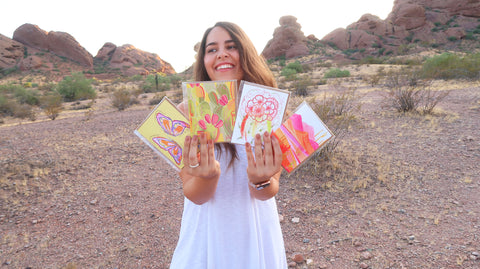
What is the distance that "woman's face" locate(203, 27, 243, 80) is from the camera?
131 cm

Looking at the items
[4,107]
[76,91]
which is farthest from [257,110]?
[76,91]

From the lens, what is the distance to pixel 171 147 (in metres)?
1.19

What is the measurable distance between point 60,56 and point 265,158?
63.2 meters

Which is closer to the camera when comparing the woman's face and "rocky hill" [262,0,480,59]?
the woman's face

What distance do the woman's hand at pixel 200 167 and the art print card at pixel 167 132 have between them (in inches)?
4.1

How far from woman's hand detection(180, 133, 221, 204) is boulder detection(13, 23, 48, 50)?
2549 inches

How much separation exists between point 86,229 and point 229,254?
2794 mm

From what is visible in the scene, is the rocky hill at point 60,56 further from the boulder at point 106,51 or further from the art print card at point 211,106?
the art print card at point 211,106

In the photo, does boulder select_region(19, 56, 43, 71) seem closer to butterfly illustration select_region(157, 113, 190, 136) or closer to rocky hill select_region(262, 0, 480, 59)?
rocky hill select_region(262, 0, 480, 59)

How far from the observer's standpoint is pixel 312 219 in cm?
327

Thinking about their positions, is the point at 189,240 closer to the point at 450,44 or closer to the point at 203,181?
the point at 203,181

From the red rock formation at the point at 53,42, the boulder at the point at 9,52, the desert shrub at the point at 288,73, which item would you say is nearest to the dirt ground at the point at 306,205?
the desert shrub at the point at 288,73

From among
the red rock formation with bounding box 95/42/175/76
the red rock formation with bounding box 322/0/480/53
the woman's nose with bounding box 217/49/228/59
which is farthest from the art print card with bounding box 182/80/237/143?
the red rock formation with bounding box 95/42/175/76

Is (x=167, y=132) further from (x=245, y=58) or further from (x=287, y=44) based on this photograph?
(x=287, y=44)
